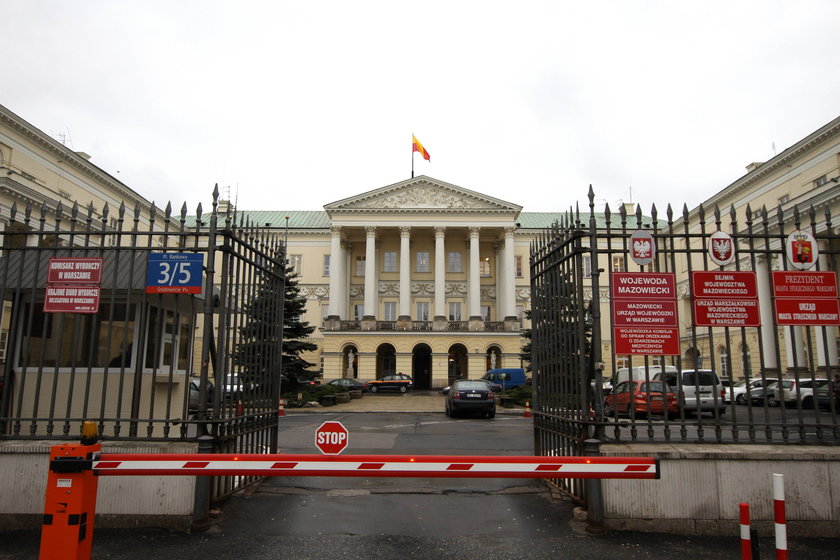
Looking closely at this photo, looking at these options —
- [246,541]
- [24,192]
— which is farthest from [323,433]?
[24,192]

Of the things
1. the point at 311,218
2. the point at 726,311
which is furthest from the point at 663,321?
the point at 311,218

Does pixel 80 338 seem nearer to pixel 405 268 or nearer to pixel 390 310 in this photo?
pixel 405 268

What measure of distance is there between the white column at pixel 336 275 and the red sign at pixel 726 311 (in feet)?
166

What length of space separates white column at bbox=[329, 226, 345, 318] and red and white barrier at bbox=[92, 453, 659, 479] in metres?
51.5

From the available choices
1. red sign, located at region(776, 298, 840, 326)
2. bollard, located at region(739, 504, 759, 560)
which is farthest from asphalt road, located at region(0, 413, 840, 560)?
red sign, located at region(776, 298, 840, 326)

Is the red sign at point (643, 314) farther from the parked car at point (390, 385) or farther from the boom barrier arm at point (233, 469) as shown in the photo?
the parked car at point (390, 385)

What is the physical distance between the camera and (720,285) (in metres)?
6.71

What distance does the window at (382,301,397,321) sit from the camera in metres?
59.7

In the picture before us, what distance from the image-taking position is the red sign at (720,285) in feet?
22.0

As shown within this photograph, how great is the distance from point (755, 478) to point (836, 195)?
89.6 feet

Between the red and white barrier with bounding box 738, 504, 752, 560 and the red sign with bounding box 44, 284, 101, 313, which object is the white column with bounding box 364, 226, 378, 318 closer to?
the red sign with bounding box 44, 284, 101, 313

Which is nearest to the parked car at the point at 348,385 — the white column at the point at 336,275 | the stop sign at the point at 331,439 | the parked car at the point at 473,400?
the white column at the point at 336,275

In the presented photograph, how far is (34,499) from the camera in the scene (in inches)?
242

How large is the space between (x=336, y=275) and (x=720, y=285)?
169 ft
